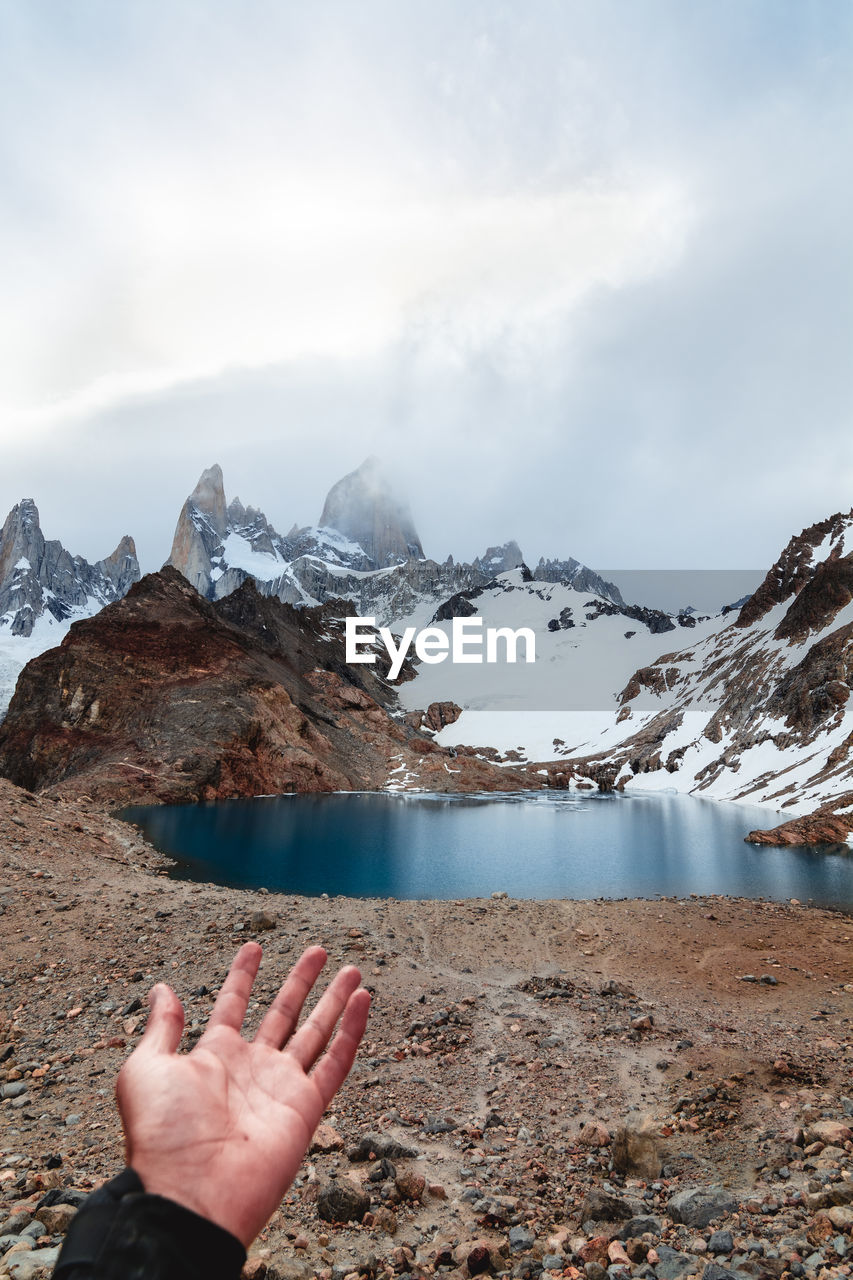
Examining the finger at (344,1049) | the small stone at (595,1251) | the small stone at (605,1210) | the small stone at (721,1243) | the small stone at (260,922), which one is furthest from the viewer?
the small stone at (260,922)

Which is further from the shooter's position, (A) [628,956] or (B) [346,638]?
(B) [346,638]

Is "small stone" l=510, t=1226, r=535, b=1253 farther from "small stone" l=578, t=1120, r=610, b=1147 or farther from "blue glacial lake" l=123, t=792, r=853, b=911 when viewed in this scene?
"blue glacial lake" l=123, t=792, r=853, b=911

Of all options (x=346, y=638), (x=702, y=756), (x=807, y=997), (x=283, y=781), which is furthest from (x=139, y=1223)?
(x=346, y=638)

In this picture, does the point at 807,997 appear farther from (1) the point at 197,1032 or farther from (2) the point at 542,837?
(2) the point at 542,837

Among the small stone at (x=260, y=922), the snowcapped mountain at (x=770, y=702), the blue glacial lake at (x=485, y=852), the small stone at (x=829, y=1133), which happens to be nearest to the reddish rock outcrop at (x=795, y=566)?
the snowcapped mountain at (x=770, y=702)

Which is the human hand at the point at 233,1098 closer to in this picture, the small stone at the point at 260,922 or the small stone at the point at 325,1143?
the small stone at the point at 325,1143

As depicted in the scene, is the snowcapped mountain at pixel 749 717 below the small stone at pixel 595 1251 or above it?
above

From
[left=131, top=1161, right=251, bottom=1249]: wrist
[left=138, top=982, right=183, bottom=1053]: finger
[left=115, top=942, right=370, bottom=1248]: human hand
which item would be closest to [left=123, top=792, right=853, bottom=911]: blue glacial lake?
[left=115, top=942, right=370, bottom=1248]: human hand
